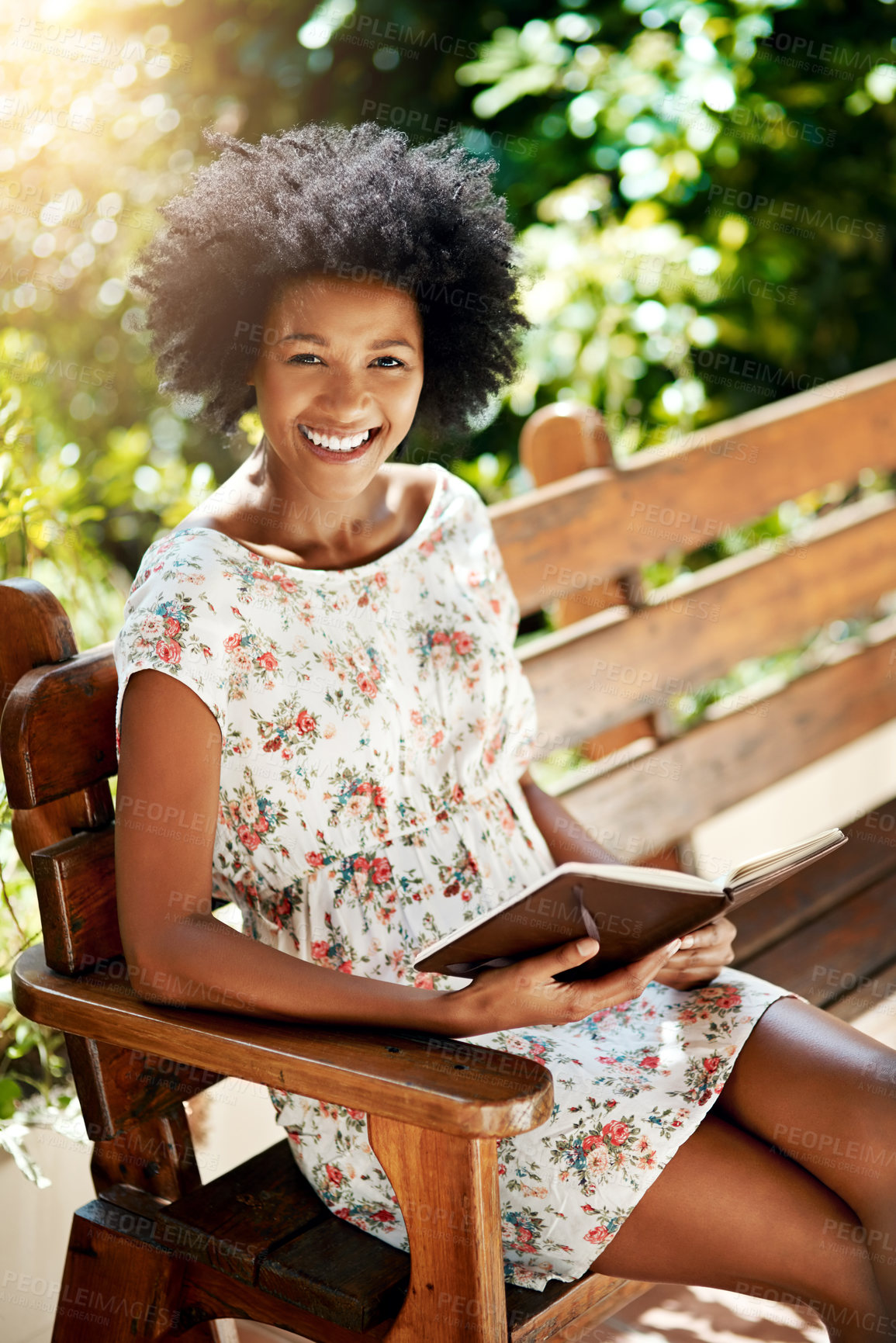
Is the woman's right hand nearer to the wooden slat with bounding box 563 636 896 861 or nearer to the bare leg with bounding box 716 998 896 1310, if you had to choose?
the bare leg with bounding box 716 998 896 1310

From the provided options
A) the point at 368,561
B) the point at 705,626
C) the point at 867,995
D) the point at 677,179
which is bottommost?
the point at 867,995

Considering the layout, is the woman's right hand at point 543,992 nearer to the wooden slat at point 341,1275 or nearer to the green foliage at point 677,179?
the wooden slat at point 341,1275

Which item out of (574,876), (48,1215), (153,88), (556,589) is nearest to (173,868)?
(574,876)

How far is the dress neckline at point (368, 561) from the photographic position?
5.23 ft

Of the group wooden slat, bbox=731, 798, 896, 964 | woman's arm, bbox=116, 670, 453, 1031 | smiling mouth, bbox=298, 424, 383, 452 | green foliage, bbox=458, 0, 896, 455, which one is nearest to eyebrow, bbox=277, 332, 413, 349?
smiling mouth, bbox=298, 424, 383, 452

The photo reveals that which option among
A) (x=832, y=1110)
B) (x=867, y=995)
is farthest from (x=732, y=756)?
(x=832, y=1110)

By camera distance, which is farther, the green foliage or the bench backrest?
the green foliage

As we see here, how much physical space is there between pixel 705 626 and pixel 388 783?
1.48 metres

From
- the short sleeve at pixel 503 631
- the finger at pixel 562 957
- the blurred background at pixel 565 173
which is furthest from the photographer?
the blurred background at pixel 565 173

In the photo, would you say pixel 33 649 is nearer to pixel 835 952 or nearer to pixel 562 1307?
pixel 562 1307

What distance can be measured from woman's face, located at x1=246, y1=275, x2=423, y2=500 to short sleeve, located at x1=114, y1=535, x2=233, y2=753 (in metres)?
0.22

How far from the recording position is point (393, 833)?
5.40 ft

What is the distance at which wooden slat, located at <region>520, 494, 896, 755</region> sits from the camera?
103 inches

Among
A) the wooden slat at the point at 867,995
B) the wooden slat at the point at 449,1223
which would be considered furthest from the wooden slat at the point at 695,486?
the wooden slat at the point at 449,1223
